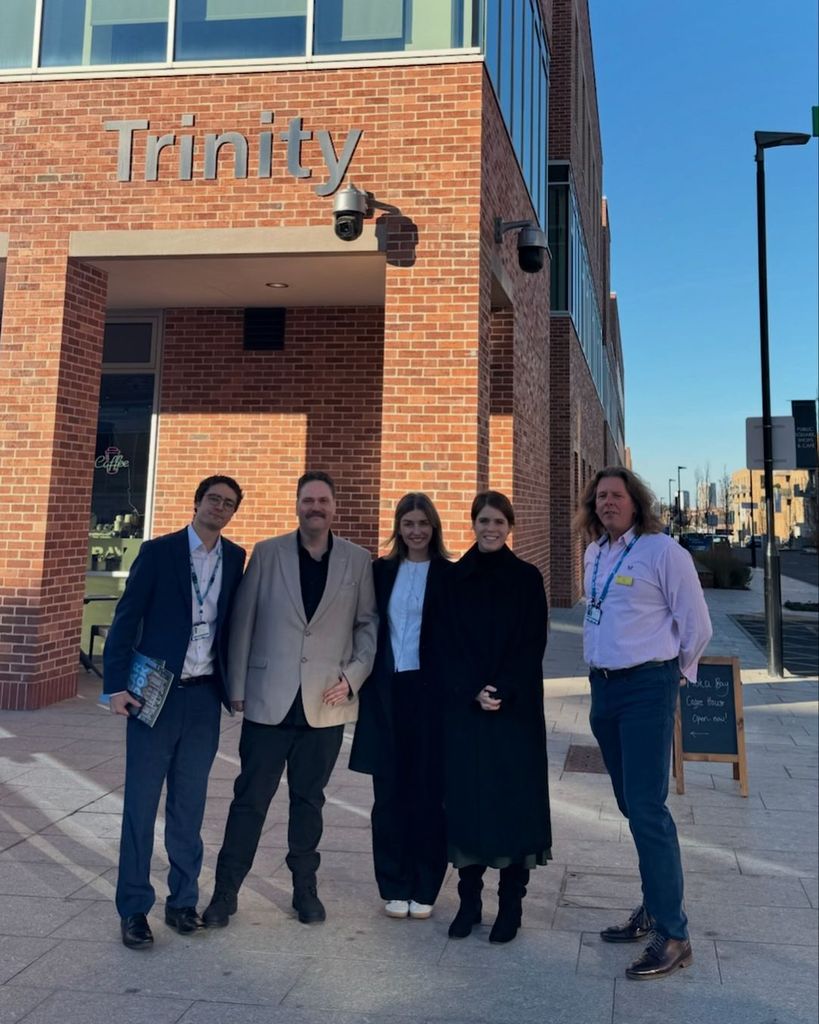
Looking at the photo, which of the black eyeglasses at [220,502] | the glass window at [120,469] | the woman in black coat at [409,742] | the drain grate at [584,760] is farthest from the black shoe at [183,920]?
the glass window at [120,469]

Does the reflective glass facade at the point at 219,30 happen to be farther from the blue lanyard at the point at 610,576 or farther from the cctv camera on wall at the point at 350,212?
the blue lanyard at the point at 610,576

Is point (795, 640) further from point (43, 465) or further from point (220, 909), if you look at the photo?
point (220, 909)

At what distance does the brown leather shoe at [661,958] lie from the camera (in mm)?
3174

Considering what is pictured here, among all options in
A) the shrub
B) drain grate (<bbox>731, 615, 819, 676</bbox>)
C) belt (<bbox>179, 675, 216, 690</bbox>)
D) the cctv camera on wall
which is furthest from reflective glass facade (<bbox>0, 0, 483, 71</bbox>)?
the shrub

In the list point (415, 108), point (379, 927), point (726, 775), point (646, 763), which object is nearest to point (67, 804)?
point (379, 927)

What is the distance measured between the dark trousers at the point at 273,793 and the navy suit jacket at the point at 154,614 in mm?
263

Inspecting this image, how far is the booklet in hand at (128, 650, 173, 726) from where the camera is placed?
11.3 feet

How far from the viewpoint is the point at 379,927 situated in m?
3.61

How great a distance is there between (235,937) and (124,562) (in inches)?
288

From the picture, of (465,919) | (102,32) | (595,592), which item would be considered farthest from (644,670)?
(102,32)

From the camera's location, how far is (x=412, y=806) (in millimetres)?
3668

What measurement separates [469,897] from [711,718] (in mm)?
2925

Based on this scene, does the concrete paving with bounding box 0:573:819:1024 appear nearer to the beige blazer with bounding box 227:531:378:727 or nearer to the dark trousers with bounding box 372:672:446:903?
the dark trousers with bounding box 372:672:446:903

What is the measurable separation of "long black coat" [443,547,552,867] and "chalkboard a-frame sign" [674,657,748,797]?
8.39 ft
